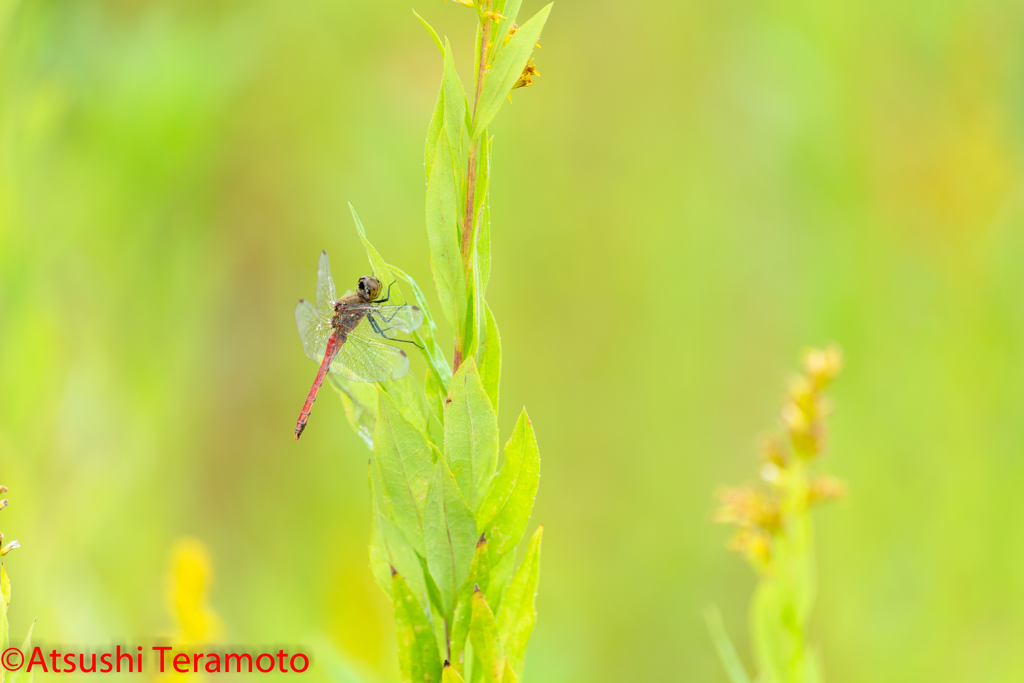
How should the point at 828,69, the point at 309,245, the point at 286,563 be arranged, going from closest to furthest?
the point at 828,69
the point at 286,563
the point at 309,245

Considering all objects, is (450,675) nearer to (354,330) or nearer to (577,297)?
(354,330)

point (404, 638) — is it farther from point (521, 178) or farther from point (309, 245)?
point (309, 245)

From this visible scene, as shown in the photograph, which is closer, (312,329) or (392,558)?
(392,558)

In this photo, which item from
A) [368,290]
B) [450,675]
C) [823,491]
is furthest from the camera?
[368,290]

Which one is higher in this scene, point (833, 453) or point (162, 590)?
point (833, 453)

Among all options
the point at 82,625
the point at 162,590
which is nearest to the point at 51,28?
the point at 82,625

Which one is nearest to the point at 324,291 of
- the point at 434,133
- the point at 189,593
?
the point at 189,593
